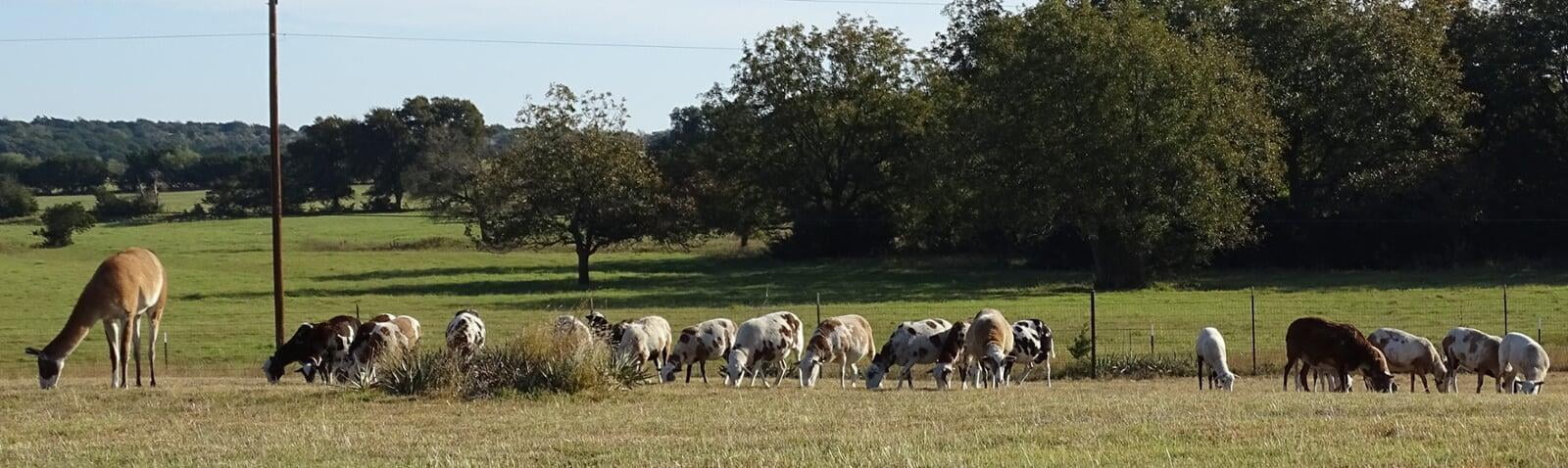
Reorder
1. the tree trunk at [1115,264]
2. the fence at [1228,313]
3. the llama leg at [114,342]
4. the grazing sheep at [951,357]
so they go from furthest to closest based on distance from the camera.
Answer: the tree trunk at [1115,264] → the fence at [1228,313] → the grazing sheep at [951,357] → the llama leg at [114,342]

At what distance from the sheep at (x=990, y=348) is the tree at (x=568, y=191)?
127 ft

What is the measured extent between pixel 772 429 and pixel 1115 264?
42861 millimetres

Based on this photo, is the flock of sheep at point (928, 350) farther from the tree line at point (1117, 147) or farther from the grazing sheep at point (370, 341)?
the tree line at point (1117, 147)

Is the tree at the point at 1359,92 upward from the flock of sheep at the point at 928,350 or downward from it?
upward

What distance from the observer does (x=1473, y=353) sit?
85.7ft

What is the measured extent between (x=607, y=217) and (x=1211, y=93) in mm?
22622

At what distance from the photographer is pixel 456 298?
54.4m

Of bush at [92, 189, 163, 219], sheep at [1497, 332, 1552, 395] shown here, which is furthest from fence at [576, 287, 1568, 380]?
bush at [92, 189, 163, 219]

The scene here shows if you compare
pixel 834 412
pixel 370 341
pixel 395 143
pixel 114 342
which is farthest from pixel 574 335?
pixel 395 143

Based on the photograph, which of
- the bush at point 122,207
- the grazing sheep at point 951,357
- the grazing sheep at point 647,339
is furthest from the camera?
the bush at point 122,207

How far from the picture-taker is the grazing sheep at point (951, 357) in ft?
76.6

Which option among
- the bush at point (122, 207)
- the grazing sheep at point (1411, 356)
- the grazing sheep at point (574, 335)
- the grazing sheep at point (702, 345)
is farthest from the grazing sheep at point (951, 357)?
the bush at point (122, 207)

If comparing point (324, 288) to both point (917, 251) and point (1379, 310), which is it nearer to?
point (917, 251)

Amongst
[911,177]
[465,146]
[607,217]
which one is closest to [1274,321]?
[911,177]
